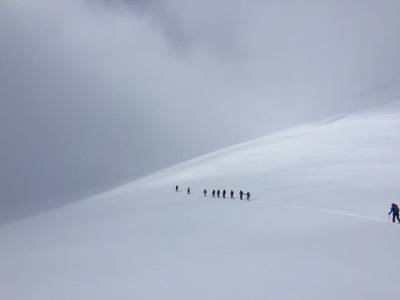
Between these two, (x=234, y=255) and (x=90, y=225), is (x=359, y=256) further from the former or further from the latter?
(x=90, y=225)

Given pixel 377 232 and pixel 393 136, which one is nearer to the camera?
pixel 377 232

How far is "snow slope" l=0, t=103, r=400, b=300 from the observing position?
10.8 metres

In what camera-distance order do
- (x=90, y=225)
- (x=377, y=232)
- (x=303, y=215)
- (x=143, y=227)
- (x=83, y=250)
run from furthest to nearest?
1. (x=90, y=225)
2. (x=143, y=227)
3. (x=303, y=215)
4. (x=83, y=250)
5. (x=377, y=232)

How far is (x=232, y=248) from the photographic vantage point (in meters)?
14.6

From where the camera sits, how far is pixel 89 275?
1299 cm

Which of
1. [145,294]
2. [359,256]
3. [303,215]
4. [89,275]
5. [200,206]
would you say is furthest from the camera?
[200,206]

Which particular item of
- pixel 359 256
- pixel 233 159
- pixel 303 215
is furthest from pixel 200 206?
pixel 233 159

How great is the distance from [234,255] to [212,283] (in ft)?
8.63

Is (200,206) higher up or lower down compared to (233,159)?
lower down

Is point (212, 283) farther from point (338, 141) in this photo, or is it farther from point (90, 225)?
point (338, 141)

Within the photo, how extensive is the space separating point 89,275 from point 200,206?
1505 centimetres

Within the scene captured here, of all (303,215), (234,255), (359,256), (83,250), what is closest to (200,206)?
(303,215)

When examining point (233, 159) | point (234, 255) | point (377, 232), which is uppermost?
point (233, 159)

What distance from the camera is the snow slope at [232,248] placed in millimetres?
10828
